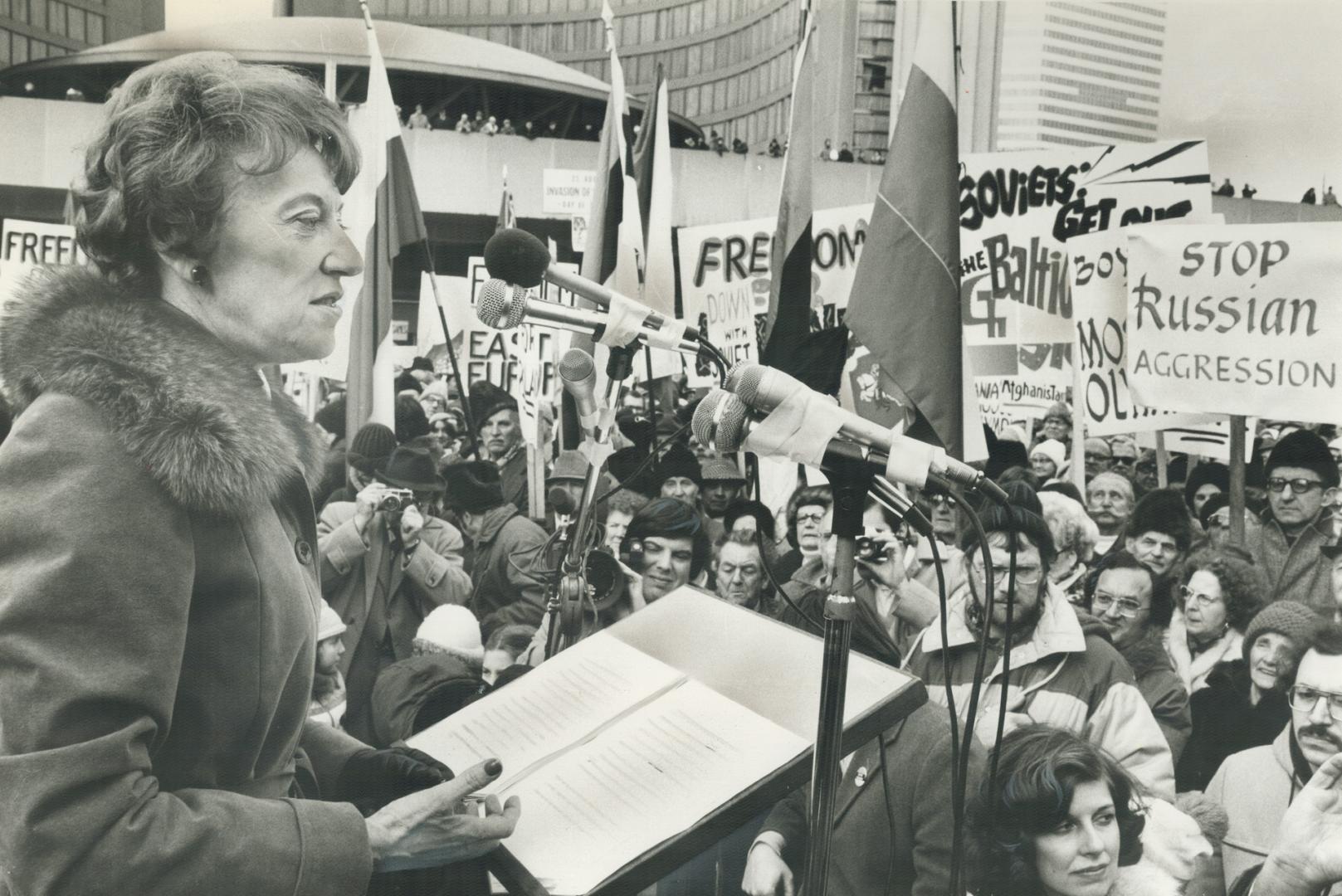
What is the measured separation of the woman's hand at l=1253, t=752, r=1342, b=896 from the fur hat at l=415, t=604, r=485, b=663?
5.76 feet

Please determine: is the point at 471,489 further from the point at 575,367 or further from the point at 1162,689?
the point at 1162,689

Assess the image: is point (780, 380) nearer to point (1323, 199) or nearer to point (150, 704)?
point (150, 704)

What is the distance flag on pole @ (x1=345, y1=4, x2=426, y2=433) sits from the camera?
256 centimetres

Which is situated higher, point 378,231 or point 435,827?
point 378,231

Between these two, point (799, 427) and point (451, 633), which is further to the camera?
point (451, 633)

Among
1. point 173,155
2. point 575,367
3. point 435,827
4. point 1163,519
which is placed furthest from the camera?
point 1163,519

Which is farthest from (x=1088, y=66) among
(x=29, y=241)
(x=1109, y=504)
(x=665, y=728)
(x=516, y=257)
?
(x=29, y=241)

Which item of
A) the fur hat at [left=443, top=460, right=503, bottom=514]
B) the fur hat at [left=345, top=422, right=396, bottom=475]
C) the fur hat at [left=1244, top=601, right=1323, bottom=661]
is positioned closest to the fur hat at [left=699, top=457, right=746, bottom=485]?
the fur hat at [left=443, top=460, right=503, bottom=514]

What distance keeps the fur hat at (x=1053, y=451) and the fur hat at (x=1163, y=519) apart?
0.63ft

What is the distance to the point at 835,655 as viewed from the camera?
3.82ft

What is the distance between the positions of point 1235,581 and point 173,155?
2.21 m

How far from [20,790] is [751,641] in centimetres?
86

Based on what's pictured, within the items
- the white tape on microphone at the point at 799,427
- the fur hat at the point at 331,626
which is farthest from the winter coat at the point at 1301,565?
the fur hat at the point at 331,626

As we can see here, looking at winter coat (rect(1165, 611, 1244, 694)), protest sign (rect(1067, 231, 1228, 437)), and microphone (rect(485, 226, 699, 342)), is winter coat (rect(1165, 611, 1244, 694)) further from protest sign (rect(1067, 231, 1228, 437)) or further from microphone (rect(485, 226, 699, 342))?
microphone (rect(485, 226, 699, 342))
